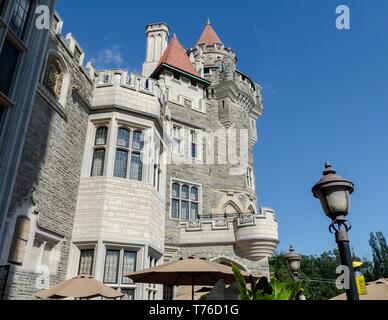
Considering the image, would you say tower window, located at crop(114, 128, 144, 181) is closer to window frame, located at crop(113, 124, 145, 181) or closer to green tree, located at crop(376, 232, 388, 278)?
window frame, located at crop(113, 124, 145, 181)

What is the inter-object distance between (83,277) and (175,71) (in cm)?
1599

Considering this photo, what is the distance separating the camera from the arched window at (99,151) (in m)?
11.3

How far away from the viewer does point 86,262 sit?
9.98 metres

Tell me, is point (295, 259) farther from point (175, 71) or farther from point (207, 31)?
point (207, 31)

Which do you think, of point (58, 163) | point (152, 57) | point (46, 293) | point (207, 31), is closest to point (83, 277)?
point (46, 293)

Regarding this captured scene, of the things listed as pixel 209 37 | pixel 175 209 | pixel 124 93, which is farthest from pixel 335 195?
pixel 209 37

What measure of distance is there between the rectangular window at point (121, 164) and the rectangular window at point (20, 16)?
4913mm

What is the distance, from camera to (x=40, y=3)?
8.42 metres

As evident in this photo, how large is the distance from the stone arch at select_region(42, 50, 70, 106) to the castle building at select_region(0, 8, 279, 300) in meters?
0.03

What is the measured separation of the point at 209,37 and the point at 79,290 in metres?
33.8

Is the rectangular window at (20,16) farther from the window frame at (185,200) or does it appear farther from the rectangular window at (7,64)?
the window frame at (185,200)

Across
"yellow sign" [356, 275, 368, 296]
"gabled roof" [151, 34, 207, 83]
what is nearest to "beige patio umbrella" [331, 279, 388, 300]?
"yellow sign" [356, 275, 368, 296]

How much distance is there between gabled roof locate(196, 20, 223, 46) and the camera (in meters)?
34.9

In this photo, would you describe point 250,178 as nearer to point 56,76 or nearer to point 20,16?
point 56,76
